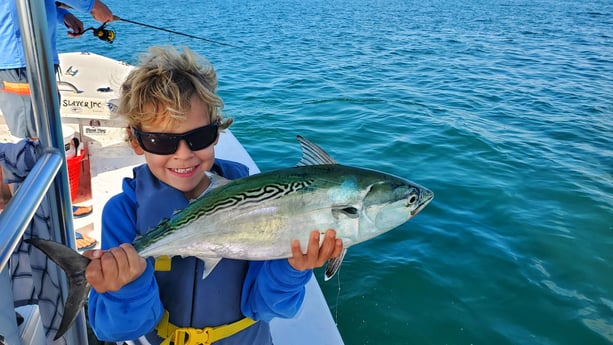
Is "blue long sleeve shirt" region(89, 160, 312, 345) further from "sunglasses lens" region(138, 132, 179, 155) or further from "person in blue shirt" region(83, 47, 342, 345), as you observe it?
"sunglasses lens" region(138, 132, 179, 155)

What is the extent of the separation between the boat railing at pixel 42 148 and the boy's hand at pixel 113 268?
256 mm

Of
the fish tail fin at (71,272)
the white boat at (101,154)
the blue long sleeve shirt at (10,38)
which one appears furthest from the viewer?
the blue long sleeve shirt at (10,38)

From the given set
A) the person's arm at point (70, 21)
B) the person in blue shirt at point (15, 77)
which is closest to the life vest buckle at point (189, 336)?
the person in blue shirt at point (15, 77)

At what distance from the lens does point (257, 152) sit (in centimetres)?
830

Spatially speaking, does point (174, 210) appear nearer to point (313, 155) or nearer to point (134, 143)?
point (134, 143)

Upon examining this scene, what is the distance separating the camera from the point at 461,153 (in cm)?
805

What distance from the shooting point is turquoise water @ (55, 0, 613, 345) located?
4438 millimetres

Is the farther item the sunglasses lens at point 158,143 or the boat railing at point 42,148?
the sunglasses lens at point 158,143

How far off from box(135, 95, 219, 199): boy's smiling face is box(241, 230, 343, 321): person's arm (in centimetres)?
53

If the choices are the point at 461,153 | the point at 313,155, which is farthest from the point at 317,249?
the point at 461,153

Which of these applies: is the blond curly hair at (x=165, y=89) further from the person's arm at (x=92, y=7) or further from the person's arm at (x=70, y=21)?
the person's arm at (x=70, y=21)

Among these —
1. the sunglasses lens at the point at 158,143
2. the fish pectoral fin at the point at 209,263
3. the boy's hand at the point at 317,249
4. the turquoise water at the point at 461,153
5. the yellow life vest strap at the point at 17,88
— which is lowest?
the turquoise water at the point at 461,153

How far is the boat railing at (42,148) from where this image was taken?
1.40 meters

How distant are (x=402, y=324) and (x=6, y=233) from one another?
3.72m
